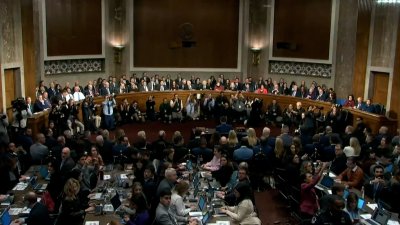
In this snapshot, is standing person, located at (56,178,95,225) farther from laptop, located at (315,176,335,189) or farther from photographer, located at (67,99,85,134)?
photographer, located at (67,99,85,134)

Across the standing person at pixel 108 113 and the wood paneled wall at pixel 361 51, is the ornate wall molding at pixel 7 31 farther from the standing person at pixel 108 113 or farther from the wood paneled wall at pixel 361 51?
the wood paneled wall at pixel 361 51

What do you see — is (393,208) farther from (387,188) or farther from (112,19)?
(112,19)

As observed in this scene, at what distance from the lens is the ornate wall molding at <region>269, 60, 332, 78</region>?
2072 cm

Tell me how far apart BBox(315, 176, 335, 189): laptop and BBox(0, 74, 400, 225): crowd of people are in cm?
25

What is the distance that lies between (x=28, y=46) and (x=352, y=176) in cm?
1218

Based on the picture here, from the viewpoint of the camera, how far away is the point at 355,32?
18766mm

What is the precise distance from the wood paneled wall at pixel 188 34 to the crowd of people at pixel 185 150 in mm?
2356

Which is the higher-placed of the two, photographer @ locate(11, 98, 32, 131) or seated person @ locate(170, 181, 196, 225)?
photographer @ locate(11, 98, 32, 131)

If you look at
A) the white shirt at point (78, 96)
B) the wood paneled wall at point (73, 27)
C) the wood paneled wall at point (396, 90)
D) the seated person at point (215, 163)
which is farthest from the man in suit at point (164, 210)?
the wood paneled wall at point (73, 27)

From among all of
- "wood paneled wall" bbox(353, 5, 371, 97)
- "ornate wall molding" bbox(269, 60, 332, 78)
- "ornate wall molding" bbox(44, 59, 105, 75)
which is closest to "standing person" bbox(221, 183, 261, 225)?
"wood paneled wall" bbox(353, 5, 371, 97)

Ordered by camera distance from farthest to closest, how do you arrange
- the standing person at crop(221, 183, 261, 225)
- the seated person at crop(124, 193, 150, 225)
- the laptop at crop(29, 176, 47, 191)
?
the laptop at crop(29, 176, 47, 191) < the standing person at crop(221, 183, 261, 225) < the seated person at crop(124, 193, 150, 225)

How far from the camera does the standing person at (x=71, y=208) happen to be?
7.40 m

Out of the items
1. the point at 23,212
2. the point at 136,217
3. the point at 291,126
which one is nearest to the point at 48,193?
the point at 23,212

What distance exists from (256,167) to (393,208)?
12.2 feet
